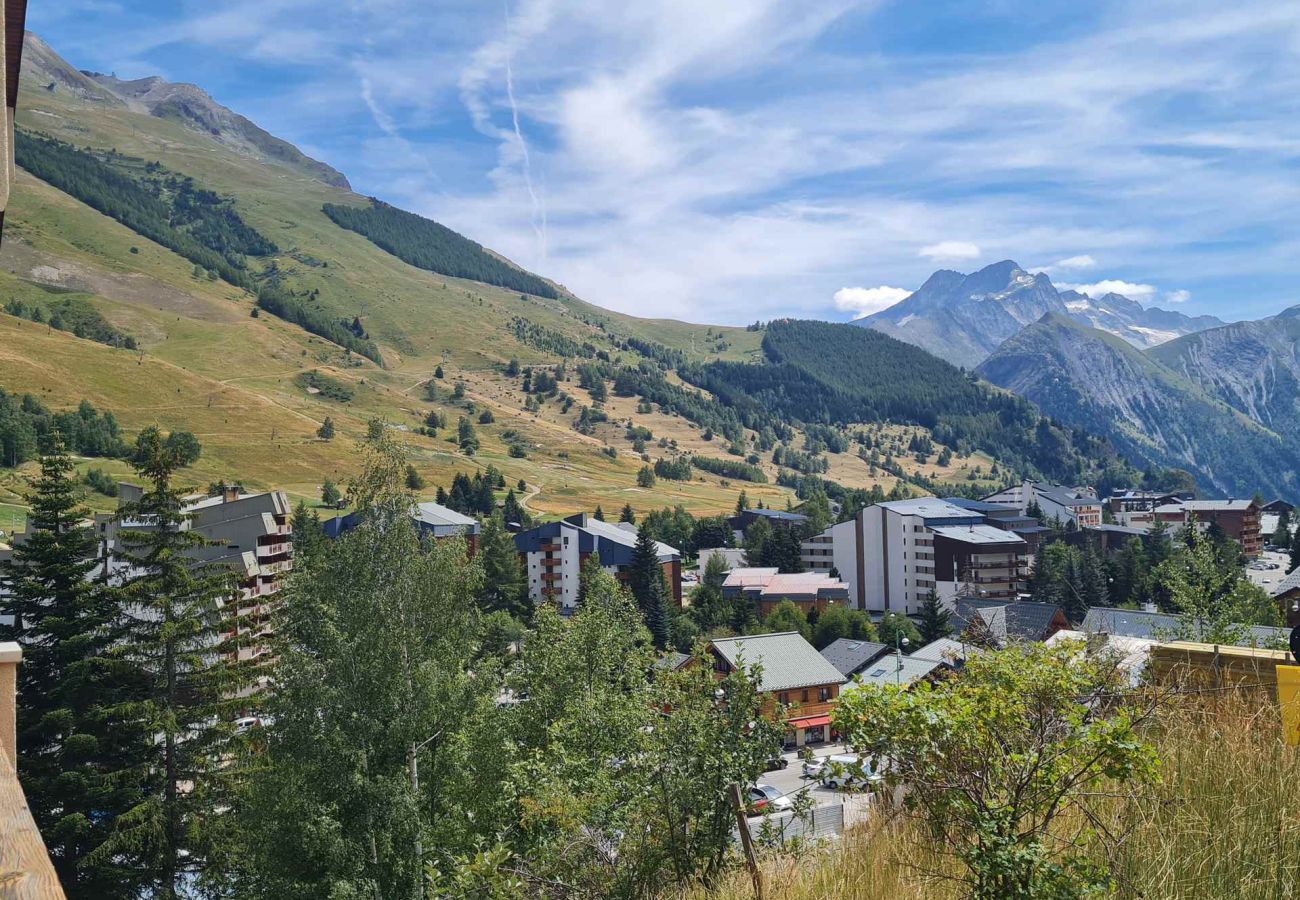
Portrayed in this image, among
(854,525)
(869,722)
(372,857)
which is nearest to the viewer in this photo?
(869,722)

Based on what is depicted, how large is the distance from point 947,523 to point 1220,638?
230 ft

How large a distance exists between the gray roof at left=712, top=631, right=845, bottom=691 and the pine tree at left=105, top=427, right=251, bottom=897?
28889 mm

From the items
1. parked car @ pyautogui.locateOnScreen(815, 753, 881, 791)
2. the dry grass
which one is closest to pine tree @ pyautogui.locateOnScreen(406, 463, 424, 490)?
parked car @ pyautogui.locateOnScreen(815, 753, 881, 791)

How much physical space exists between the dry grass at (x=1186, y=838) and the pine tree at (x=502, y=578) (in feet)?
193

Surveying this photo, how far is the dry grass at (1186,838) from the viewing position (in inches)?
166

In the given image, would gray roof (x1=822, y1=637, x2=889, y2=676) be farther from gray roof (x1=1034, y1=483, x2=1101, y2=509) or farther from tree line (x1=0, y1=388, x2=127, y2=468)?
Result: gray roof (x1=1034, y1=483, x2=1101, y2=509)

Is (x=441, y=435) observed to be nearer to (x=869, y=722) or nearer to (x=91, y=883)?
(x=91, y=883)

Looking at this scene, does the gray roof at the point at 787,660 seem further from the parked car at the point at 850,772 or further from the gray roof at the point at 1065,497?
the gray roof at the point at 1065,497

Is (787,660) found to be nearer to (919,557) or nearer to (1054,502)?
(919,557)

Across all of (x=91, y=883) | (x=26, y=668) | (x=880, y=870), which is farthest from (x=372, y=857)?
(x=880, y=870)

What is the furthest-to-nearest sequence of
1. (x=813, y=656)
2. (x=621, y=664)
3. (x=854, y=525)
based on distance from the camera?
(x=854, y=525) → (x=813, y=656) → (x=621, y=664)

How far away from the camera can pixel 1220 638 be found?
55.2 feet

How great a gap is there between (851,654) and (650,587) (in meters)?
17.2

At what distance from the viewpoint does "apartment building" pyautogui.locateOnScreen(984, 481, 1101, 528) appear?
392ft
